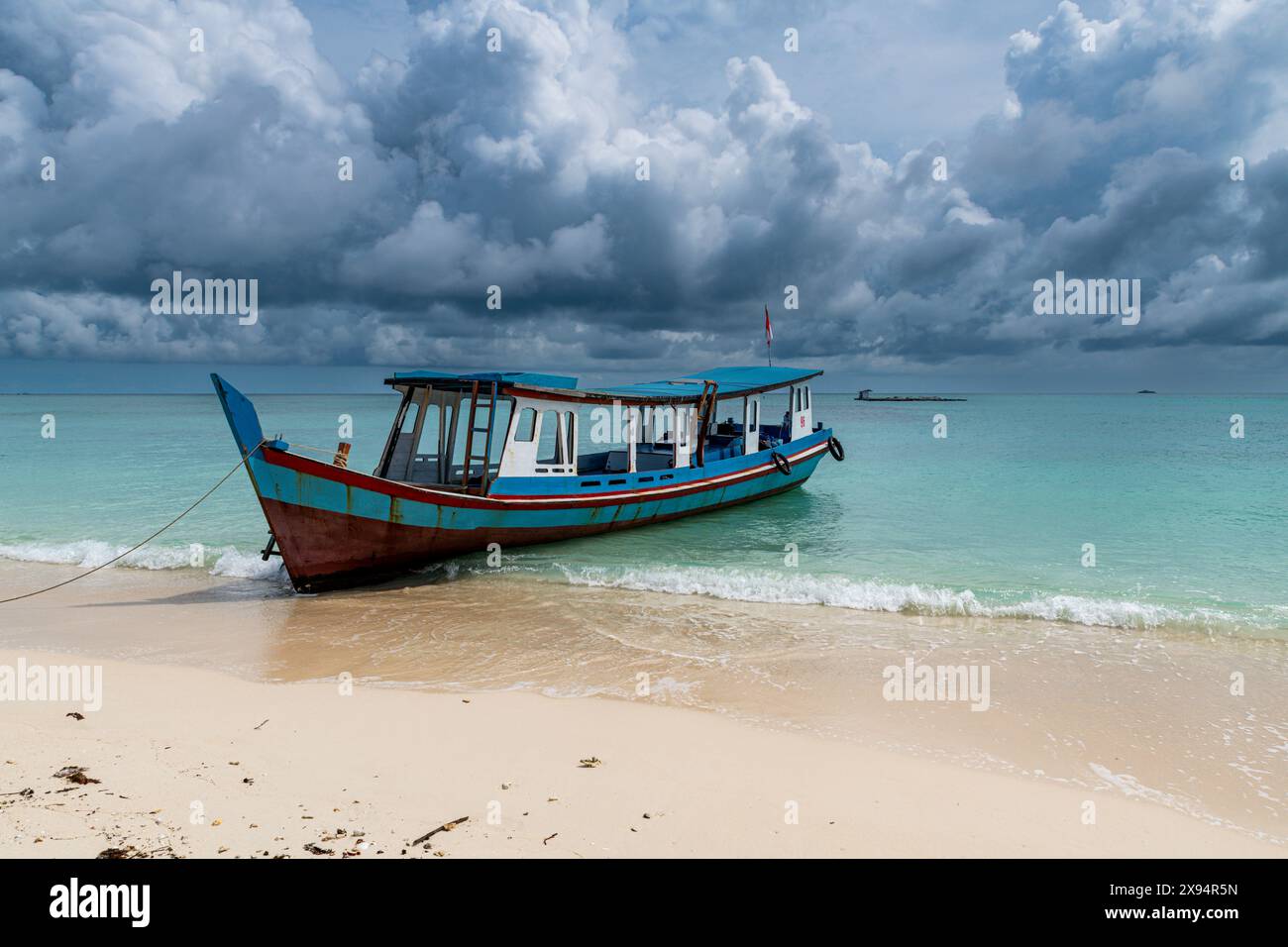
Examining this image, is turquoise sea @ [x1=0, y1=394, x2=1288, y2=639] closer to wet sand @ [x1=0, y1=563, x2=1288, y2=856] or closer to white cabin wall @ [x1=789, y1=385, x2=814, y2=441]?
wet sand @ [x1=0, y1=563, x2=1288, y2=856]

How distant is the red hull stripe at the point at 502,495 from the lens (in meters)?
11.4

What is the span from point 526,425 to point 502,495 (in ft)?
5.65

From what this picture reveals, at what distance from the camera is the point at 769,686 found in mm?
8055

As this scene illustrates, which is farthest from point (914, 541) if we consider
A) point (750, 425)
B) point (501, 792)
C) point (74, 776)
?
point (74, 776)

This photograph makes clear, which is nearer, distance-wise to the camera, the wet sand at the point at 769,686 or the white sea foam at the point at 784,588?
the wet sand at the point at 769,686

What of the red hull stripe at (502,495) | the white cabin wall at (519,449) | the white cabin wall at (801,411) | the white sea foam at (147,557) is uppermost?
the white cabin wall at (801,411)

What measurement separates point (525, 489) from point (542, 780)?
385 inches

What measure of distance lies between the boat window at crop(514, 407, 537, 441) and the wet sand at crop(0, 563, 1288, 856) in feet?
11.4

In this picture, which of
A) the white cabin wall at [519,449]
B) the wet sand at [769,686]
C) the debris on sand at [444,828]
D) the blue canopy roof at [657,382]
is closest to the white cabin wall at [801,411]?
the blue canopy roof at [657,382]

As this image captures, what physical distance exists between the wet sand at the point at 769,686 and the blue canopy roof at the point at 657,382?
12.5ft

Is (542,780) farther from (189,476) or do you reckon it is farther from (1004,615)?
(189,476)

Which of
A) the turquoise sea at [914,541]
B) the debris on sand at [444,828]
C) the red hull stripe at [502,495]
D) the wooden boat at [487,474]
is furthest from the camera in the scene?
the turquoise sea at [914,541]

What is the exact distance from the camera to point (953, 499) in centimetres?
2409

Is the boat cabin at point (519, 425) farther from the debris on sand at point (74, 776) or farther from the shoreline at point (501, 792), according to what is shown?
the debris on sand at point (74, 776)
